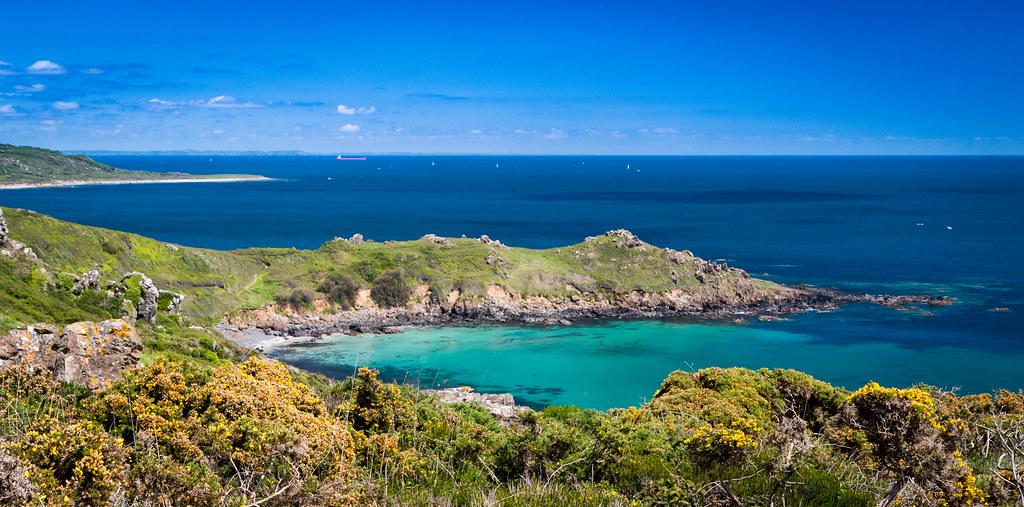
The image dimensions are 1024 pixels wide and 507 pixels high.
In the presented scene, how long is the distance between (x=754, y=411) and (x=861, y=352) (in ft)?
147

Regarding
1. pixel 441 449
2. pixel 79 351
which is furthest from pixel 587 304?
pixel 441 449

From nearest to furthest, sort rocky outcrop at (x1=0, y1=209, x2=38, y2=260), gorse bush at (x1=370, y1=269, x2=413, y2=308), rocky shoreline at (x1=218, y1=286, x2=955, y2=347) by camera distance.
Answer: rocky outcrop at (x1=0, y1=209, x2=38, y2=260) → rocky shoreline at (x1=218, y1=286, x2=955, y2=347) → gorse bush at (x1=370, y1=269, x2=413, y2=308)

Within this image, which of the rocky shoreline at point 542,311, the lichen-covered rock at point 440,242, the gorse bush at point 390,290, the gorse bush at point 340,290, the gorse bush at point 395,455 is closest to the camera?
the gorse bush at point 395,455

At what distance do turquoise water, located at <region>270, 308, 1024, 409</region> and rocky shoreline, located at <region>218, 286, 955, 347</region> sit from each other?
7.77ft

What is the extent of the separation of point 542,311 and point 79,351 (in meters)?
57.5

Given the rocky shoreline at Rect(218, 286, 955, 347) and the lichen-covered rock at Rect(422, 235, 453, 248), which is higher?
the lichen-covered rock at Rect(422, 235, 453, 248)

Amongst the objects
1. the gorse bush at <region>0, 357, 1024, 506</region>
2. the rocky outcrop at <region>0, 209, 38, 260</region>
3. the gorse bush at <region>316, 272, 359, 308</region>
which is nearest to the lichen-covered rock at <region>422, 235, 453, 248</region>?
the gorse bush at <region>316, 272, 359, 308</region>

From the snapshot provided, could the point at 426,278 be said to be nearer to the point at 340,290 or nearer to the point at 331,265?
the point at 340,290

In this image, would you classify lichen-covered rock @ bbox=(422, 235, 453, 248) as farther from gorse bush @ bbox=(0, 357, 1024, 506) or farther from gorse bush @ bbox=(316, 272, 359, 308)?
gorse bush @ bbox=(0, 357, 1024, 506)

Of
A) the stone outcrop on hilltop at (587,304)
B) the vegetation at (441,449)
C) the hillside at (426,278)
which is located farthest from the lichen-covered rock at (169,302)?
the vegetation at (441,449)

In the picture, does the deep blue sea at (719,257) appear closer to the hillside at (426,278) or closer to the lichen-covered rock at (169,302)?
the hillside at (426,278)

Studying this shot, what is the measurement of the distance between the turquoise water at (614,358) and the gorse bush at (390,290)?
5.19 m

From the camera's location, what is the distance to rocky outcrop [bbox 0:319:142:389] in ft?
52.1

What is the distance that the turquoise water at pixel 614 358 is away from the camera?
53.4m
